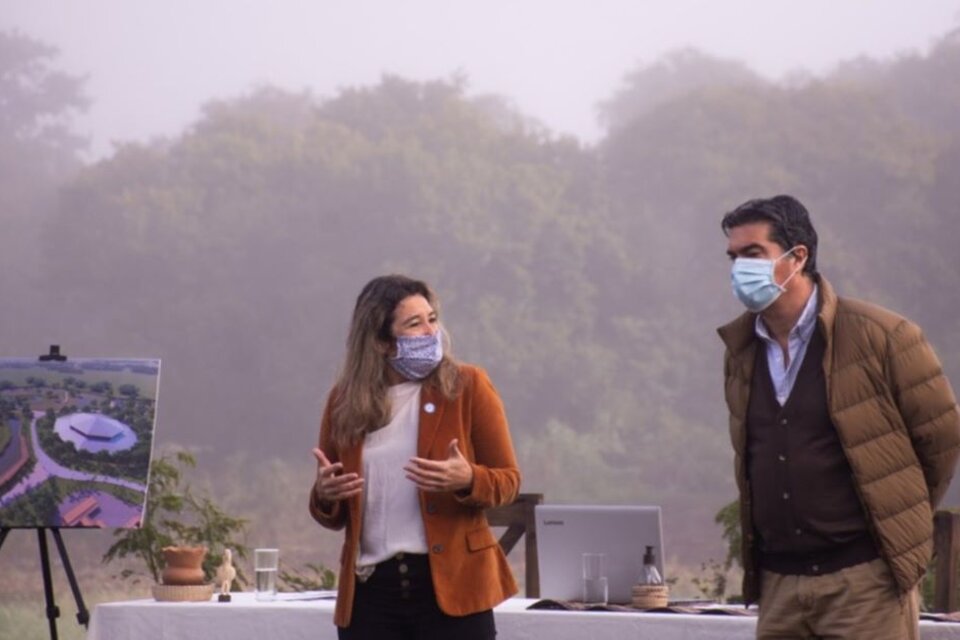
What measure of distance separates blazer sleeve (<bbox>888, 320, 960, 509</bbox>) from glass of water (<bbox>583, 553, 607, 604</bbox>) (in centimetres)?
137

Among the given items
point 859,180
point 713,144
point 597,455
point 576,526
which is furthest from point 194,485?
point 576,526

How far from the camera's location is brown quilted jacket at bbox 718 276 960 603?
2.46 m

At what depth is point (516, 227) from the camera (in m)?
9.51

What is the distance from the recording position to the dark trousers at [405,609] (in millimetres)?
2754

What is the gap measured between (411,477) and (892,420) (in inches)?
33.4

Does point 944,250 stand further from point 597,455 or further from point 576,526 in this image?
point 576,526

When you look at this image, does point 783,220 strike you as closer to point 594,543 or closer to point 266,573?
point 594,543

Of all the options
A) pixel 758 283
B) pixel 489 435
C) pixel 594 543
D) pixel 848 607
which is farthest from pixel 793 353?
pixel 594 543

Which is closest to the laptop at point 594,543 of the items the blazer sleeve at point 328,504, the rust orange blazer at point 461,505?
the rust orange blazer at point 461,505

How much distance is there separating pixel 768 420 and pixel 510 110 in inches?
268

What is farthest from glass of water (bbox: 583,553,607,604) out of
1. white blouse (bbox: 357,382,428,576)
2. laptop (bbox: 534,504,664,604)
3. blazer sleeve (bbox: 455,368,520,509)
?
white blouse (bbox: 357,382,428,576)

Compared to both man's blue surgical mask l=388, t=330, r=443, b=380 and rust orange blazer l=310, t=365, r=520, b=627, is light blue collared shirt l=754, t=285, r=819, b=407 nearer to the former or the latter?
rust orange blazer l=310, t=365, r=520, b=627

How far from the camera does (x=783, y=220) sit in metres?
2.61

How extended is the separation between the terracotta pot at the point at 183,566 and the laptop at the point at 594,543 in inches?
36.4
